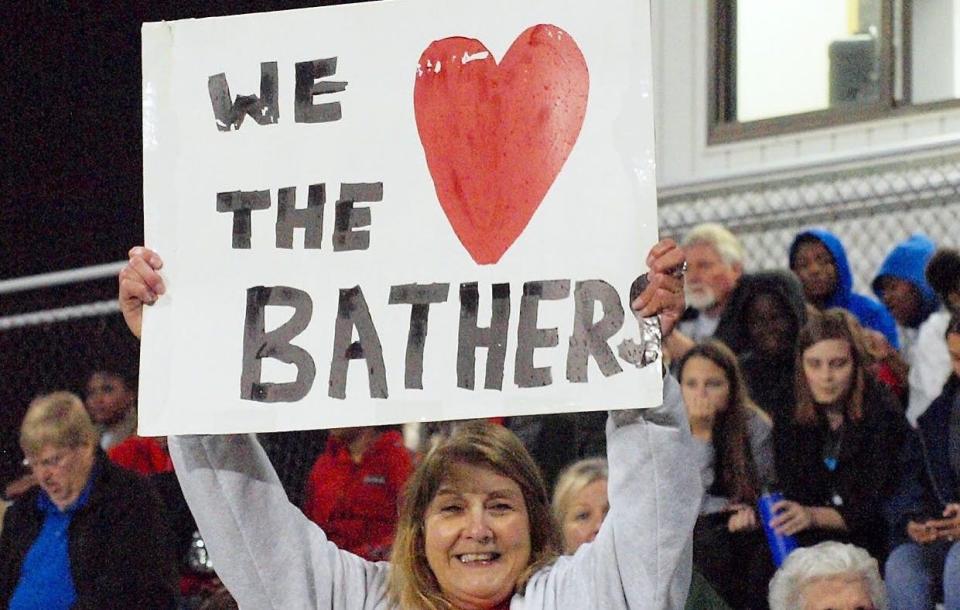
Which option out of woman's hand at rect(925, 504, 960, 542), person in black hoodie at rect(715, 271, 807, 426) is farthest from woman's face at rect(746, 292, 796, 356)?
woman's hand at rect(925, 504, 960, 542)

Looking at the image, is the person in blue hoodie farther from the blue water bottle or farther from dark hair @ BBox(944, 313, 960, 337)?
the blue water bottle

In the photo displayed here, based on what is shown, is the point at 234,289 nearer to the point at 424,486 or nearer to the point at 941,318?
the point at 424,486

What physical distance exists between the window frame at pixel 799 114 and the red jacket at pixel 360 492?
9.85 feet

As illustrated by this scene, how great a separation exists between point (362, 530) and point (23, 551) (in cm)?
100

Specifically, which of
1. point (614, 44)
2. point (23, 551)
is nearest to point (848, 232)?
point (23, 551)

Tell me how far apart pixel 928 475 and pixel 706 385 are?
66cm

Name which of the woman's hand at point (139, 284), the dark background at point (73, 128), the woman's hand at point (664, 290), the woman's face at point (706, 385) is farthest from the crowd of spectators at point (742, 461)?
the dark background at point (73, 128)

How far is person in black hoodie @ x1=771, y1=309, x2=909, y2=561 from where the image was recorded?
217 inches

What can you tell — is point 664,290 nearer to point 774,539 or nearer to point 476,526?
point 476,526

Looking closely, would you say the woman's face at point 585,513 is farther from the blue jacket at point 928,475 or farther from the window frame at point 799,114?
the window frame at point 799,114

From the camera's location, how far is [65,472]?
19.6 feet

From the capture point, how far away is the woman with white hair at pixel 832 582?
15.1 feet

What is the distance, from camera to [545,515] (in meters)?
3.48

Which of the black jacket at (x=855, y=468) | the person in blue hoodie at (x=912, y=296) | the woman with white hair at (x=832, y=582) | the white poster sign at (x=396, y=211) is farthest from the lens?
the person in blue hoodie at (x=912, y=296)
